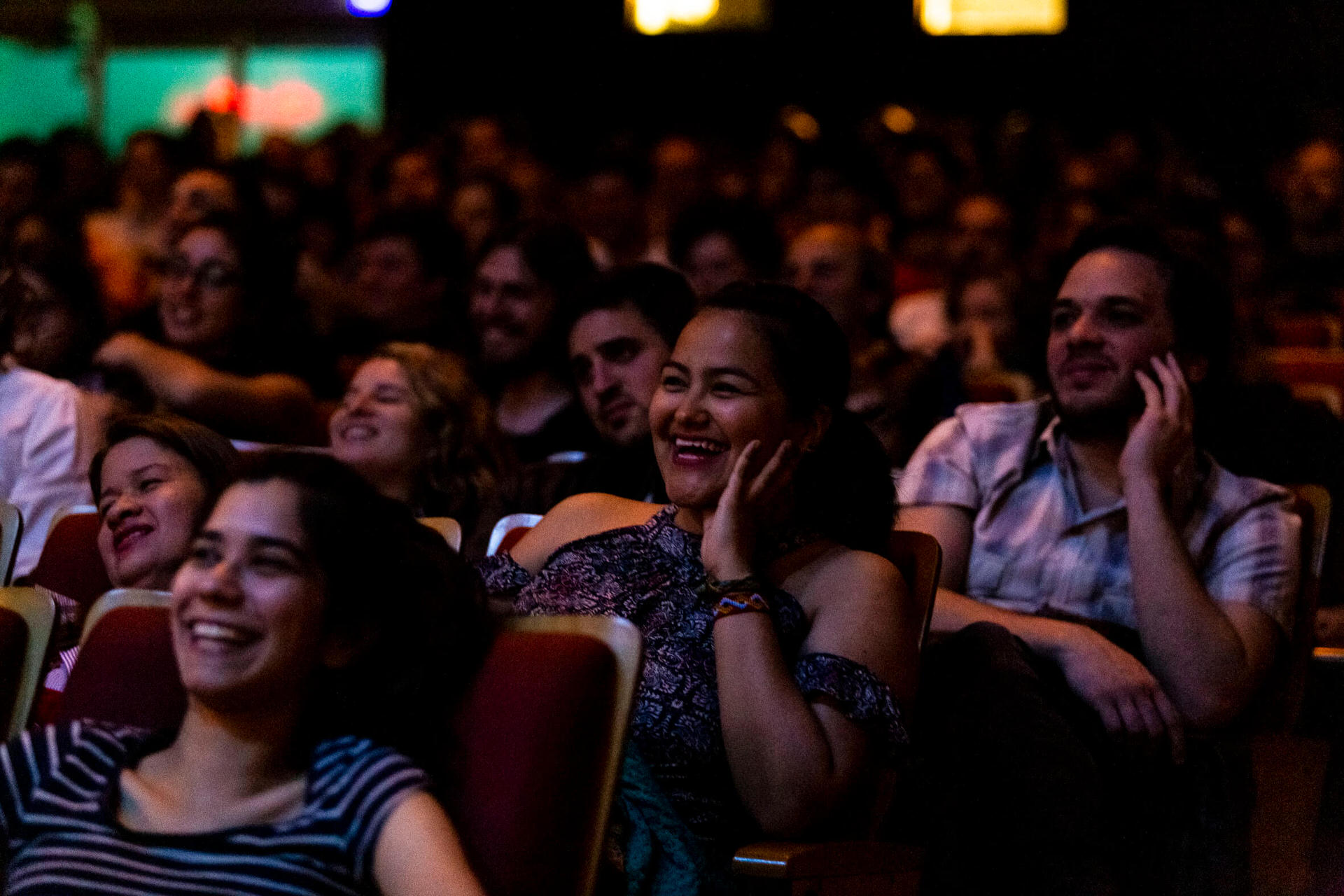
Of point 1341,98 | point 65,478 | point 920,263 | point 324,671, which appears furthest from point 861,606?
point 1341,98

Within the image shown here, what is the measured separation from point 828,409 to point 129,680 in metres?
1.01

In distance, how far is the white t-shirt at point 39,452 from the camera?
11.0 ft

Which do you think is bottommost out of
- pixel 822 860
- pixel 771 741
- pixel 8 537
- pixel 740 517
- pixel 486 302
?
pixel 822 860

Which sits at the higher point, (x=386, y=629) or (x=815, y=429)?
(x=815, y=429)

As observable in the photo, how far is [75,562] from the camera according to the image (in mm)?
2680

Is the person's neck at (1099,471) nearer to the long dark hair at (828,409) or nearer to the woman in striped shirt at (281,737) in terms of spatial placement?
the long dark hair at (828,409)

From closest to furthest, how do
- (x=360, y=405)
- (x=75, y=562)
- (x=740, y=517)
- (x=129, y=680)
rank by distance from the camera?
1. (x=129, y=680)
2. (x=740, y=517)
3. (x=75, y=562)
4. (x=360, y=405)

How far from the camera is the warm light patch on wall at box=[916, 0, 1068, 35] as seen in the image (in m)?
9.05

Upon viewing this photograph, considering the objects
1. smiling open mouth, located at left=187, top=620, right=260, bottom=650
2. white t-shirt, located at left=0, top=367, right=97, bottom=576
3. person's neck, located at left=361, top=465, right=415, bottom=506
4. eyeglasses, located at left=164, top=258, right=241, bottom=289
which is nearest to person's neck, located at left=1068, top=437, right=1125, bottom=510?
person's neck, located at left=361, top=465, right=415, bottom=506

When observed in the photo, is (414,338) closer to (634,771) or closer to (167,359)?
(167,359)

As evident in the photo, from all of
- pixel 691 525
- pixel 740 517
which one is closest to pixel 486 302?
pixel 691 525

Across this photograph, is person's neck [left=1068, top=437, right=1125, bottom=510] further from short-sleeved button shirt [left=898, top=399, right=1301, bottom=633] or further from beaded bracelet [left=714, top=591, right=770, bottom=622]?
beaded bracelet [left=714, top=591, right=770, bottom=622]

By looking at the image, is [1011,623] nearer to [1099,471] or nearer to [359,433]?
[1099,471]

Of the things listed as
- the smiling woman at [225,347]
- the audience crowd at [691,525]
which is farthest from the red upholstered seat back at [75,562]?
the smiling woman at [225,347]
